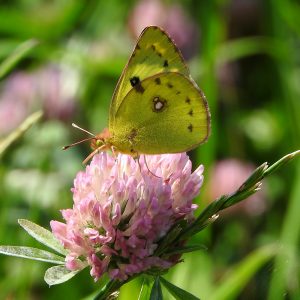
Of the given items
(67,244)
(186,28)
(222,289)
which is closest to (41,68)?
(186,28)

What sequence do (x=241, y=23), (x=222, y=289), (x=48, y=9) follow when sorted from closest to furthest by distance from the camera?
(x=222, y=289) → (x=48, y=9) → (x=241, y=23)

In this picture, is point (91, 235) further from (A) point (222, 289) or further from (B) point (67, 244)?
(A) point (222, 289)

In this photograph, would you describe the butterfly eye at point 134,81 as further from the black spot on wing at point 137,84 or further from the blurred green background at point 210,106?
the blurred green background at point 210,106

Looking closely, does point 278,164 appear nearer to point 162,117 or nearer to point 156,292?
point 156,292

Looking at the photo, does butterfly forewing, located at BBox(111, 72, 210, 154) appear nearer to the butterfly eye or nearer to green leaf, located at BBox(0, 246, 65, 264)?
the butterfly eye

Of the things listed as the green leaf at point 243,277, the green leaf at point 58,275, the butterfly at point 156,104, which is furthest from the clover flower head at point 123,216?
the green leaf at point 243,277

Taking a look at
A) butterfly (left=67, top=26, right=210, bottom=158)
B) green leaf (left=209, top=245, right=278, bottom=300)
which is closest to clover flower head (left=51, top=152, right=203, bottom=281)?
butterfly (left=67, top=26, right=210, bottom=158)

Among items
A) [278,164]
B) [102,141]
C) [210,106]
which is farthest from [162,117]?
[210,106]
